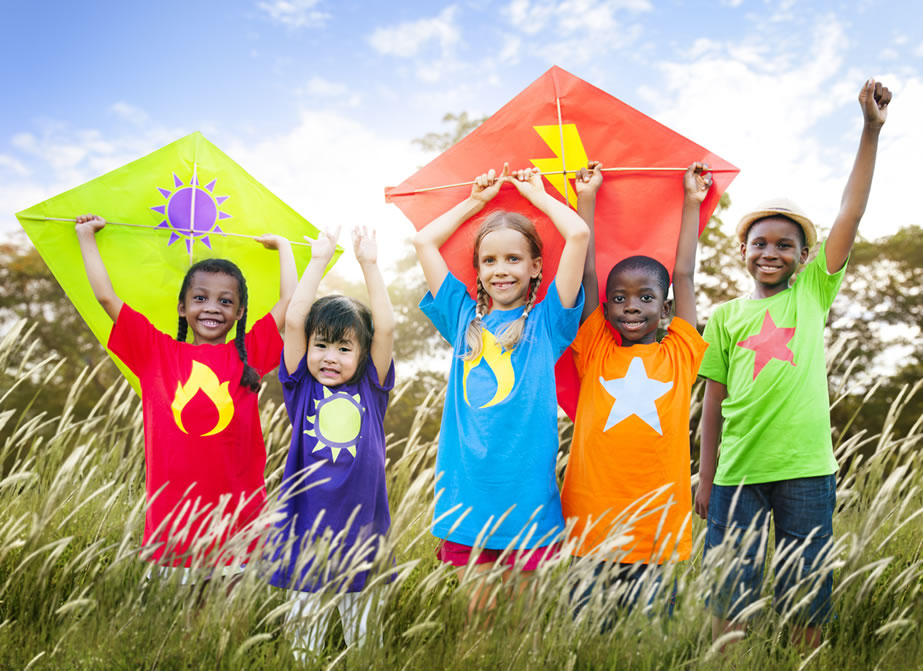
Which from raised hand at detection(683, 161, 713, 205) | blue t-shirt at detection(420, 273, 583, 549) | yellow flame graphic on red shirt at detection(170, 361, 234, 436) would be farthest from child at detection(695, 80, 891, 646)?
yellow flame graphic on red shirt at detection(170, 361, 234, 436)

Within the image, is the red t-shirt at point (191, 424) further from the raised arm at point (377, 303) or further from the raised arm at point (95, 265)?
the raised arm at point (377, 303)

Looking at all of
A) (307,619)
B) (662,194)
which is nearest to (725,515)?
(662,194)

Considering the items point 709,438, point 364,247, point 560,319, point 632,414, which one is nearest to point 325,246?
point 364,247

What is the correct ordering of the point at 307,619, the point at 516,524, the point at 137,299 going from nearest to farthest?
the point at 307,619
the point at 516,524
the point at 137,299

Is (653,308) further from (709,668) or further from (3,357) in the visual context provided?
(3,357)

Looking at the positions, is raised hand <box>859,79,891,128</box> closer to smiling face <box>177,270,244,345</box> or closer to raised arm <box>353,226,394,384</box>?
raised arm <box>353,226,394,384</box>

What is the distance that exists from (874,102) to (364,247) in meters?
2.31

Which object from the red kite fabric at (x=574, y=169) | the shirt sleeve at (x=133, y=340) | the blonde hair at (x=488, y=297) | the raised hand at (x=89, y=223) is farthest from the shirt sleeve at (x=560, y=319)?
the raised hand at (x=89, y=223)

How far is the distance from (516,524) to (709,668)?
31.7 inches

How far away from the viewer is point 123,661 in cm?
211

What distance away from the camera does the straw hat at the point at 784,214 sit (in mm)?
3082

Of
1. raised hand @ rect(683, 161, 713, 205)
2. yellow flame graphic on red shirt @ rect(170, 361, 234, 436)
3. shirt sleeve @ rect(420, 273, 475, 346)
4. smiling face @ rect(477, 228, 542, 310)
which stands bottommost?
yellow flame graphic on red shirt @ rect(170, 361, 234, 436)

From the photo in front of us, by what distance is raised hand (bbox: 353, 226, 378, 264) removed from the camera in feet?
9.97

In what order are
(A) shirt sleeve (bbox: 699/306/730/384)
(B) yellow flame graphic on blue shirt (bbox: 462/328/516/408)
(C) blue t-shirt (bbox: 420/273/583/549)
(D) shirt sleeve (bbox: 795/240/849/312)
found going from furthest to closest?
(A) shirt sleeve (bbox: 699/306/730/384) → (D) shirt sleeve (bbox: 795/240/849/312) → (B) yellow flame graphic on blue shirt (bbox: 462/328/516/408) → (C) blue t-shirt (bbox: 420/273/583/549)
